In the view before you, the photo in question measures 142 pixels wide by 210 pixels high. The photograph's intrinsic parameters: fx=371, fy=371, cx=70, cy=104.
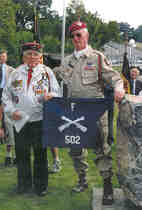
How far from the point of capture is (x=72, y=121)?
3863 mm

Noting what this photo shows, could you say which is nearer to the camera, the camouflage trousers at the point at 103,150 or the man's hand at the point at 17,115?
the camouflage trousers at the point at 103,150

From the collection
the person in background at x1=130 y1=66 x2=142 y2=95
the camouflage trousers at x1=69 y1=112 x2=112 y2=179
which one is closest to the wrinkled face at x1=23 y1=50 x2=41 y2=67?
the camouflage trousers at x1=69 y1=112 x2=112 y2=179

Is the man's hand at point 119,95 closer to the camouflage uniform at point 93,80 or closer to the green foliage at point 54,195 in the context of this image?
the camouflage uniform at point 93,80

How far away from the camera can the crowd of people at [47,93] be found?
13.2 ft

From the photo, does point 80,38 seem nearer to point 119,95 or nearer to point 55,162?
point 119,95

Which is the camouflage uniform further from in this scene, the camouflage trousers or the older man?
the older man

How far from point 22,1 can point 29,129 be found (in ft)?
171

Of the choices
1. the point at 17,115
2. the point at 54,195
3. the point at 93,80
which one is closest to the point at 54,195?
the point at 54,195

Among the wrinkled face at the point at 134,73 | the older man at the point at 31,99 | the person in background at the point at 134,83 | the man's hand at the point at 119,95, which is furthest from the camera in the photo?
the wrinkled face at the point at 134,73

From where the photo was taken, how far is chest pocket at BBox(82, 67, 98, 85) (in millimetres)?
4035

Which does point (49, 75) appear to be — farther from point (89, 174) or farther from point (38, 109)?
point (89, 174)

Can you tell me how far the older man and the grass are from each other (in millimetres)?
197

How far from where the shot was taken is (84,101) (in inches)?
151

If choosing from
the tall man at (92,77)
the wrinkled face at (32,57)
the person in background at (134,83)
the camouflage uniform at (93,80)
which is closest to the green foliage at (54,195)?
the tall man at (92,77)
